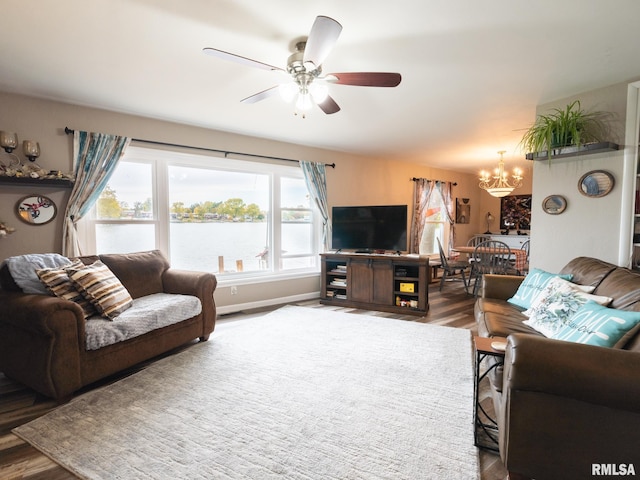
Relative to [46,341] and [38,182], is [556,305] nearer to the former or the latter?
[46,341]

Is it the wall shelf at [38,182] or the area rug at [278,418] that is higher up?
the wall shelf at [38,182]

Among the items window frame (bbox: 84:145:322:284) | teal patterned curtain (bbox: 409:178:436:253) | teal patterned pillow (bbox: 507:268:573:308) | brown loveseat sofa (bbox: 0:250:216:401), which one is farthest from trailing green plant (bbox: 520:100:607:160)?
brown loveseat sofa (bbox: 0:250:216:401)

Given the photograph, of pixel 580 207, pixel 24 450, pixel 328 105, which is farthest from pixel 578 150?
pixel 24 450

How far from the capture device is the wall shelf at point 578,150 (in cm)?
282

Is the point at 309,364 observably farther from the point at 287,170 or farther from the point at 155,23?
the point at 287,170

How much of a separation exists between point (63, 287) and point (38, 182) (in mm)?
1256

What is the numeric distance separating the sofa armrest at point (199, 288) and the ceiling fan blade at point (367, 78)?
2.30 metres

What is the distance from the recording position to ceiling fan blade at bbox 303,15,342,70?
1.58 meters

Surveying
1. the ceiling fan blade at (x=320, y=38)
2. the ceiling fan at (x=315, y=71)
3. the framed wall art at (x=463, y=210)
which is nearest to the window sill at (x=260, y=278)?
the ceiling fan at (x=315, y=71)

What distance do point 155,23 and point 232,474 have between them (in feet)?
8.64

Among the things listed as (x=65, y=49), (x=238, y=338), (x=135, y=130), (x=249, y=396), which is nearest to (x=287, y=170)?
(x=135, y=130)

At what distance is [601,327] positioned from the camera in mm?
1642

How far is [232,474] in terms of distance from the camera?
1552mm

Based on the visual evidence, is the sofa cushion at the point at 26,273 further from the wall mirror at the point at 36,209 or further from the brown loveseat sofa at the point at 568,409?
the brown loveseat sofa at the point at 568,409
